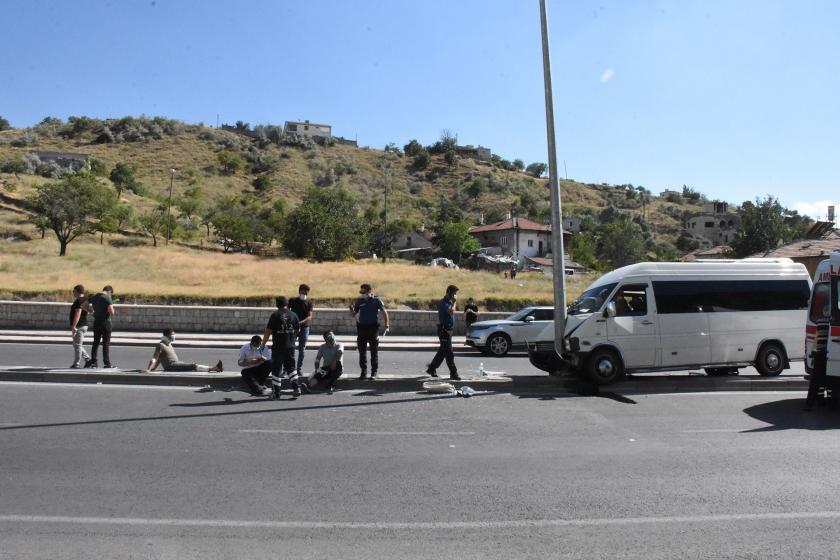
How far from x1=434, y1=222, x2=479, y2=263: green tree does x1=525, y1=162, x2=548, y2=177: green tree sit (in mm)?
78627

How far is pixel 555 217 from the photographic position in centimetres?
1248

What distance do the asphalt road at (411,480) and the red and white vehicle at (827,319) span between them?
0.76 meters

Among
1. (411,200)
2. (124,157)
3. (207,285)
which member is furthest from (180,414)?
(124,157)

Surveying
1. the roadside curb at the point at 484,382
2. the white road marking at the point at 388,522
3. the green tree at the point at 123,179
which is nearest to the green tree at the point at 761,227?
the roadside curb at the point at 484,382

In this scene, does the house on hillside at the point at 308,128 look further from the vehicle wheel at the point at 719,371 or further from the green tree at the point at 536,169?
the vehicle wheel at the point at 719,371

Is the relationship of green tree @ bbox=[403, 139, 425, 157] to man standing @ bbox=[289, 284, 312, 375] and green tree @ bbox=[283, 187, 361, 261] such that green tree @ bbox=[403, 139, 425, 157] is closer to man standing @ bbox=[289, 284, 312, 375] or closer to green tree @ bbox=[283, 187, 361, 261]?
green tree @ bbox=[283, 187, 361, 261]

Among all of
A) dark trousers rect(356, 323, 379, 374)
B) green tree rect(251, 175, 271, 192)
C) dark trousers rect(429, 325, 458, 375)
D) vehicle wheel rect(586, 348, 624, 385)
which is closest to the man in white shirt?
dark trousers rect(356, 323, 379, 374)

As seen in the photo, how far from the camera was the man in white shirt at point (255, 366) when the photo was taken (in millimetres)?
10537

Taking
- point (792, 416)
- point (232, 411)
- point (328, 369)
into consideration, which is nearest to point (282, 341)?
point (328, 369)

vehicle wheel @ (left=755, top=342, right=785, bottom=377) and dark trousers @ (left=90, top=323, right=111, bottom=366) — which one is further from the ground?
dark trousers @ (left=90, top=323, right=111, bottom=366)

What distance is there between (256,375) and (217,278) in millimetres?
28819

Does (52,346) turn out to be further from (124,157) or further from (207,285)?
(124,157)

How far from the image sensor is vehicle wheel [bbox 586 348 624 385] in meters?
11.6

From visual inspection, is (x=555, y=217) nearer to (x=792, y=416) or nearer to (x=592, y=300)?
(x=592, y=300)
